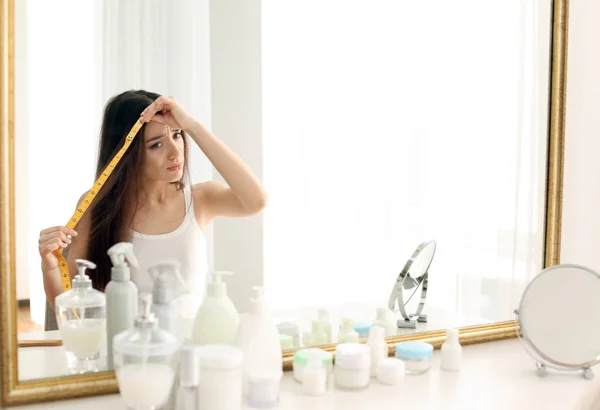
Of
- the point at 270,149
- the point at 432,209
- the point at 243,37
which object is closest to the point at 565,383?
the point at 432,209

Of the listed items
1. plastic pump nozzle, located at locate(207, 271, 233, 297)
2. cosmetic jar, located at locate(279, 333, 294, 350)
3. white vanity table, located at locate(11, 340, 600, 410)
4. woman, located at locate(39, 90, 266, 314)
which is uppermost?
woman, located at locate(39, 90, 266, 314)

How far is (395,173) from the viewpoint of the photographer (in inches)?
47.7

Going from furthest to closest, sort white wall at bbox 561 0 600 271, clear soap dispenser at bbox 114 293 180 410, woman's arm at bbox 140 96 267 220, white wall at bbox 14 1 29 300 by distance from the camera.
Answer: white wall at bbox 561 0 600 271 → woman's arm at bbox 140 96 267 220 → white wall at bbox 14 1 29 300 → clear soap dispenser at bbox 114 293 180 410

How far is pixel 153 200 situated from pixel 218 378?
1.09ft

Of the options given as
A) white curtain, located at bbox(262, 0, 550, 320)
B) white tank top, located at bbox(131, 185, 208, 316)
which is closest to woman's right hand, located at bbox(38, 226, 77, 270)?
white tank top, located at bbox(131, 185, 208, 316)

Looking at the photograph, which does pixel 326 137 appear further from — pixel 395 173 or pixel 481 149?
pixel 481 149

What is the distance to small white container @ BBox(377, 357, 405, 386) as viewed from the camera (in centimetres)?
104

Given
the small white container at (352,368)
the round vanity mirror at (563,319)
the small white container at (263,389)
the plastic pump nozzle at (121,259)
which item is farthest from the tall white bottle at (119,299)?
the round vanity mirror at (563,319)

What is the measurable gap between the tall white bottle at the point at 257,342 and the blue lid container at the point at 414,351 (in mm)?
265

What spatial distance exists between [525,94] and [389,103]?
0.36 m

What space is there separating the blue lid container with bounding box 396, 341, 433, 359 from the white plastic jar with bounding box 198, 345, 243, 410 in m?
0.36

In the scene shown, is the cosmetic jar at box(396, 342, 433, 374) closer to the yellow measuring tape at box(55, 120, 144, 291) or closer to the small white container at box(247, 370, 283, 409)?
the small white container at box(247, 370, 283, 409)

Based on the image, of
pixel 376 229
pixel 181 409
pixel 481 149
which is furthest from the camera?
pixel 481 149

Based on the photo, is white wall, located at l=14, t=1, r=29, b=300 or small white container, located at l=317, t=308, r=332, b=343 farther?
small white container, located at l=317, t=308, r=332, b=343
